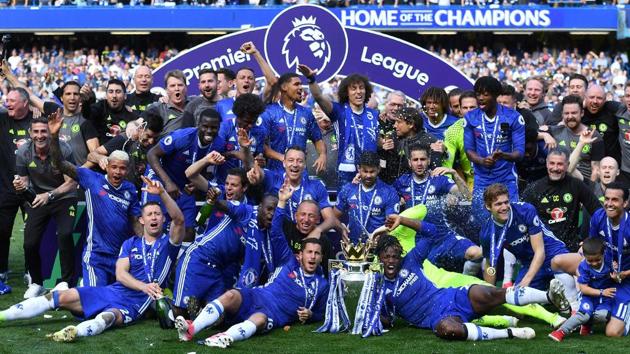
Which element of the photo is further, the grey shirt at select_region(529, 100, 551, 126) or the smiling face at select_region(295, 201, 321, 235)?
the grey shirt at select_region(529, 100, 551, 126)

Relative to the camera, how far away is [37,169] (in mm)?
10352

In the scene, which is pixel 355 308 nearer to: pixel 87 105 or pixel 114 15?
pixel 87 105

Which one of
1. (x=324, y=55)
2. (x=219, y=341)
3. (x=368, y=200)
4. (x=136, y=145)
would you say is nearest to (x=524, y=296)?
(x=368, y=200)

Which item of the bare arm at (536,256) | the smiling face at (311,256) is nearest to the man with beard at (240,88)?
the smiling face at (311,256)

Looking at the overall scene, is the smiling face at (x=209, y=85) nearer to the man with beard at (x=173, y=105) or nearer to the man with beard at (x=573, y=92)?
the man with beard at (x=173, y=105)

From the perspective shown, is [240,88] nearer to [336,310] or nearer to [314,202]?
[314,202]

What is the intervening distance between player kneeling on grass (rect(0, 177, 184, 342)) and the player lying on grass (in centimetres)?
175

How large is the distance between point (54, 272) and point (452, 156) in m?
3.69

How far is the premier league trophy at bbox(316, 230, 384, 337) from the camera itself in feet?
27.6

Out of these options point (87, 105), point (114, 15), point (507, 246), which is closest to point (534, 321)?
point (507, 246)

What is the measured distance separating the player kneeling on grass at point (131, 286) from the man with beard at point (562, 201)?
311cm

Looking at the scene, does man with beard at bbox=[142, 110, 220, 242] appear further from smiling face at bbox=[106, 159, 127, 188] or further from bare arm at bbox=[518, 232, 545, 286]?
bare arm at bbox=[518, 232, 545, 286]

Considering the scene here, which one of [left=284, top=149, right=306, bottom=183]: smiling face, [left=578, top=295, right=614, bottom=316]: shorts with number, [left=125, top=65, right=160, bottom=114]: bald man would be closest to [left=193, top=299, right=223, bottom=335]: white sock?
[left=284, top=149, right=306, bottom=183]: smiling face

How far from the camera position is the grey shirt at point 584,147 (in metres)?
10.7
